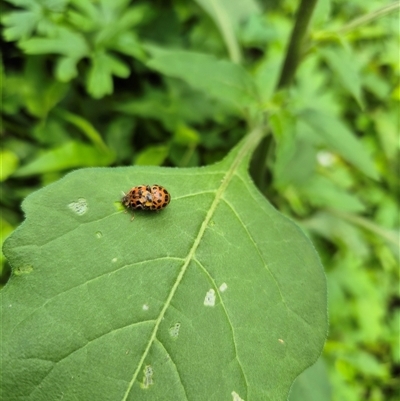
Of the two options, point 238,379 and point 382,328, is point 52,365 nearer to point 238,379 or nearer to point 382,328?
point 238,379

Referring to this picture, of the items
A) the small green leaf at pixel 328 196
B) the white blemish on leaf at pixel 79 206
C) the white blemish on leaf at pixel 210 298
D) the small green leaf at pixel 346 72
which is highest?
the small green leaf at pixel 346 72

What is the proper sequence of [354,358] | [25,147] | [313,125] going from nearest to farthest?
1. [313,125]
2. [25,147]
3. [354,358]

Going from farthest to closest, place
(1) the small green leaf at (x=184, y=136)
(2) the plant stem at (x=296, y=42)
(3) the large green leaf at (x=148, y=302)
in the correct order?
(1) the small green leaf at (x=184, y=136)
(2) the plant stem at (x=296, y=42)
(3) the large green leaf at (x=148, y=302)

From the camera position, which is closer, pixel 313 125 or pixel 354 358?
pixel 313 125

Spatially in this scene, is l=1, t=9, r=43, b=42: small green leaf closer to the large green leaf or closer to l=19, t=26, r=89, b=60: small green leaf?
l=19, t=26, r=89, b=60: small green leaf

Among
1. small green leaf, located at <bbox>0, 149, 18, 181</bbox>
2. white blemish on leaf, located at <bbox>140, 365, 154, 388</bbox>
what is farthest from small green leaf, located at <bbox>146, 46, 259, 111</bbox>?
white blemish on leaf, located at <bbox>140, 365, 154, 388</bbox>

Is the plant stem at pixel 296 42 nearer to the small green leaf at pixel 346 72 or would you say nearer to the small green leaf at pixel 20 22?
the small green leaf at pixel 346 72

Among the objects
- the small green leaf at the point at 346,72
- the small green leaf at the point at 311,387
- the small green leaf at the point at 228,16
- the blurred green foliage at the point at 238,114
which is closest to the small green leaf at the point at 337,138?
the blurred green foliage at the point at 238,114

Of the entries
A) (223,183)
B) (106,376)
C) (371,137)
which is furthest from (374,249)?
(106,376)
